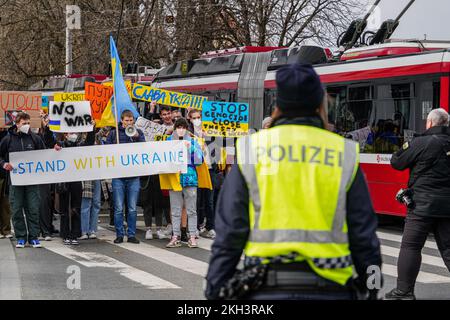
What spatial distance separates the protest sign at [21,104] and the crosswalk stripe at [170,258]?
2246 mm

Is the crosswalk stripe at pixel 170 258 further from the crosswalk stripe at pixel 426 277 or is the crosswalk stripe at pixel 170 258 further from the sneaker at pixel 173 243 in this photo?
the crosswalk stripe at pixel 426 277

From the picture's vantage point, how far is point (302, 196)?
3797 millimetres

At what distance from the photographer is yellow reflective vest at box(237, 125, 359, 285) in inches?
149

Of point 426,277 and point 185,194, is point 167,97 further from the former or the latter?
point 426,277

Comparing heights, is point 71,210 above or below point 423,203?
below

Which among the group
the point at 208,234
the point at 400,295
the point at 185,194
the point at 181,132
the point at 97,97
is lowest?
the point at 208,234

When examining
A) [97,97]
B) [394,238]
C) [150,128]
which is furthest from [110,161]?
[394,238]

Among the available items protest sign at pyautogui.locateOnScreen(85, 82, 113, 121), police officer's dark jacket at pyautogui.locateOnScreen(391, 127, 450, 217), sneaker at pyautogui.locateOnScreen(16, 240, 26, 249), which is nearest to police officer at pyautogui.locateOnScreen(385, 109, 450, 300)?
police officer's dark jacket at pyautogui.locateOnScreen(391, 127, 450, 217)

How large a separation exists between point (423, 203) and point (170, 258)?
384 cm

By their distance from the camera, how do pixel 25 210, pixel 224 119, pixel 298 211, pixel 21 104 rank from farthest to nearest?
pixel 224 119
pixel 21 104
pixel 25 210
pixel 298 211

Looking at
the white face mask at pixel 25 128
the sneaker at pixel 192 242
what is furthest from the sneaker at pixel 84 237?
the white face mask at pixel 25 128
